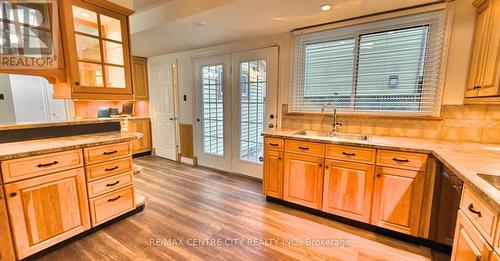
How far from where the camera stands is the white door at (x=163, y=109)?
13.9ft

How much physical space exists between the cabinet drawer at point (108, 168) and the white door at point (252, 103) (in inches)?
67.5

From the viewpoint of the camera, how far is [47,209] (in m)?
1.67

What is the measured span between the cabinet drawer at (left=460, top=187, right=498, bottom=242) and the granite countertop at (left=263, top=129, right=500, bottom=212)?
2.7 inches

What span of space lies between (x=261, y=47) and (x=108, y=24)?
1.85 meters

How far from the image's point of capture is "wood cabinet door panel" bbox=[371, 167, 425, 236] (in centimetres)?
180

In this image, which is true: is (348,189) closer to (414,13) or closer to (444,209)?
(444,209)

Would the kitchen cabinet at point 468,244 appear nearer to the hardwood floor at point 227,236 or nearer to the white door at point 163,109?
the hardwood floor at point 227,236

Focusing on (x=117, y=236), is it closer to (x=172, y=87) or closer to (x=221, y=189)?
(x=221, y=189)

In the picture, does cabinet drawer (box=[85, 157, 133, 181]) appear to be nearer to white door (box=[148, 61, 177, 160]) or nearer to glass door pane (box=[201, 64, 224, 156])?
glass door pane (box=[201, 64, 224, 156])

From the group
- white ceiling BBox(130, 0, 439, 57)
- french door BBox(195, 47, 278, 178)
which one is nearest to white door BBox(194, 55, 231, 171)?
french door BBox(195, 47, 278, 178)

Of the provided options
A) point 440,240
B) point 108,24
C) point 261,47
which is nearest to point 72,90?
point 108,24

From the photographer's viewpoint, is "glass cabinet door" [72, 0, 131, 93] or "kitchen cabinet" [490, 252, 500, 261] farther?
"glass cabinet door" [72, 0, 131, 93]

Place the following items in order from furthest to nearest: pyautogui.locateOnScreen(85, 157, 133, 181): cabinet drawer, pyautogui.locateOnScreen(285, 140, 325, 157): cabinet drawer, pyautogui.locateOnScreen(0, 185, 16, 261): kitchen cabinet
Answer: pyautogui.locateOnScreen(285, 140, 325, 157): cabinet drawer
pyautogui.locateOnScreen(85, 157, 133, 181): cabinet drawer
pyautogui.locateOnScreen(0, 185, 16, 261): kitchen cabinet

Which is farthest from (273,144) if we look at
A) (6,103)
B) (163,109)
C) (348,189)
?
(6,103)
